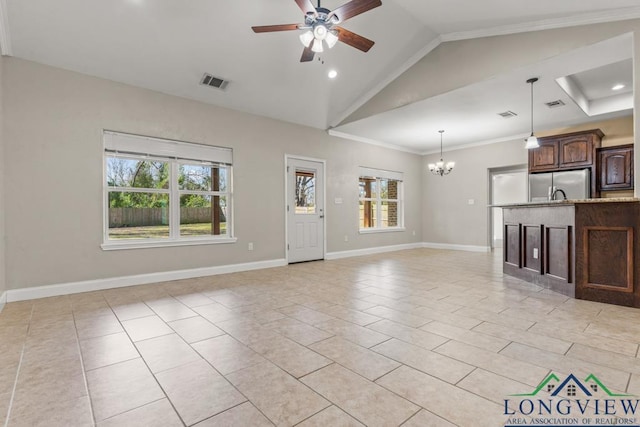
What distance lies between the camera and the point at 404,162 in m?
8.56

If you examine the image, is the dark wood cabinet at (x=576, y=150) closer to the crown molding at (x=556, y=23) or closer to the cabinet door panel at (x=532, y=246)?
the cabinet door panel at (x=532, y=246)

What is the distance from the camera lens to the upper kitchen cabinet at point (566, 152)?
578 cm

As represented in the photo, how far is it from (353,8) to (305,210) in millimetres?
4084

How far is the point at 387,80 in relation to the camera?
531cm

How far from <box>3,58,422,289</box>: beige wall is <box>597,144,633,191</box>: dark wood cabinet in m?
6.07

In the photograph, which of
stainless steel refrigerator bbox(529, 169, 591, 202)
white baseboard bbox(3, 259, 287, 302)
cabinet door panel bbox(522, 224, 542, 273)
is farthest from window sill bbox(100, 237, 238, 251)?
stainless steel refrigerator bbox(529, 169, 591, 202)

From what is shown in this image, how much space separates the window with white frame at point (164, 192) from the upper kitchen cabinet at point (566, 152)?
243 inches

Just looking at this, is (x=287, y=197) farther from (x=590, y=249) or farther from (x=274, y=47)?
(x=590, y=249)

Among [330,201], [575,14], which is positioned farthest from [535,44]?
[330,201]

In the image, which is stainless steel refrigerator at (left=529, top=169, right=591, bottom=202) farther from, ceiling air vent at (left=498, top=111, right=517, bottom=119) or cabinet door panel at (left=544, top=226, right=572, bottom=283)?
cabinet door panel at (left=544, top=226, right=572, bottom=283)

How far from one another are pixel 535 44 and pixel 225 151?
15.0 ft

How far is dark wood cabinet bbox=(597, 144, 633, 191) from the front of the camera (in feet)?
17.8

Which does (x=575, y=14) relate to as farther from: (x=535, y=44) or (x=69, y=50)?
(x=69, y=50)

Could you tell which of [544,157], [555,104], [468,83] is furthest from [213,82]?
[544,157]
